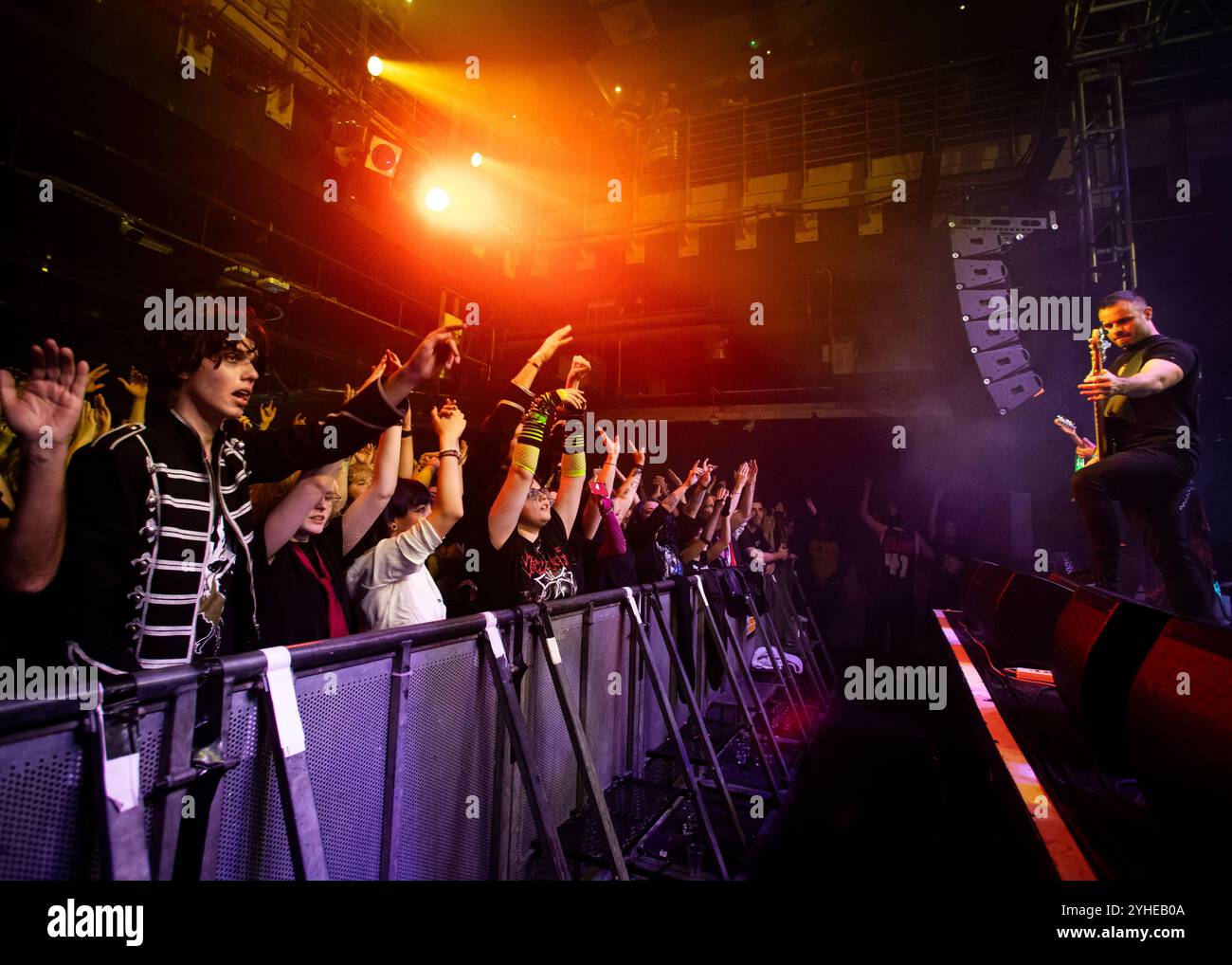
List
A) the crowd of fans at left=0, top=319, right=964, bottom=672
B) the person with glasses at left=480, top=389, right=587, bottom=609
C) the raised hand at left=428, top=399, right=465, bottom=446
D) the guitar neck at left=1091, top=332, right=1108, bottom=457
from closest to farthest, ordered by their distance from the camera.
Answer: the crowd of fans at left=0, top=319, right=964, bottom=672, the raised hand at left=428, top=399, right=465, bottom=446, the person with glasses at left=480, top=389, right=587, bottom=609, the guitar neck at left=1091, top=332, right=1108, bottom=457

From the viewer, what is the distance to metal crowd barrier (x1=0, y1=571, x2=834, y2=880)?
979mm

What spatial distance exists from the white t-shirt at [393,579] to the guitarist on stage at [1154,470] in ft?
10.5

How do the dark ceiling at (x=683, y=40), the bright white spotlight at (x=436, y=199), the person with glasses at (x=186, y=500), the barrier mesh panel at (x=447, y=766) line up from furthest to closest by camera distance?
the dark ceiling at (x=683, y=40), the bright white spotlight at (x=436, y=199), the barrier mesh panel at (x=447, y=766), the person with glasses at (x=186, y=500)

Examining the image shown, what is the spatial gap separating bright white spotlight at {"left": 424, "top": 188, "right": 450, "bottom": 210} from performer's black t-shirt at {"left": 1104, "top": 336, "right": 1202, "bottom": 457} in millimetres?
6970

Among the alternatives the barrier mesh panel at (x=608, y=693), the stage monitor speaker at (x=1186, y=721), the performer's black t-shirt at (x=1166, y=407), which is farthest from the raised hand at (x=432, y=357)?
the performer's black t-shirt at (x=1166, y=407)

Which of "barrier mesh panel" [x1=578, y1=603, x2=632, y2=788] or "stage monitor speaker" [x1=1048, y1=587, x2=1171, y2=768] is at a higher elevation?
"stage monitor speaker" [x1=1048, y1=587, x2=1171, y2=768]

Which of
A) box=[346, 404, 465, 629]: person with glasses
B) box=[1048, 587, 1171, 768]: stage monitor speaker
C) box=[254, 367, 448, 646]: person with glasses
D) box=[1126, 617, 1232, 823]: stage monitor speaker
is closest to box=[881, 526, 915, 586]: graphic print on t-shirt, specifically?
box=[1048, 587, 1171, 768]: stage monitor speaker

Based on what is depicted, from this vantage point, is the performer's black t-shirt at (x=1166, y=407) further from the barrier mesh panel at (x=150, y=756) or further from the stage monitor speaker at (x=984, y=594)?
the barrier mesh panel at (x=150, y=756)

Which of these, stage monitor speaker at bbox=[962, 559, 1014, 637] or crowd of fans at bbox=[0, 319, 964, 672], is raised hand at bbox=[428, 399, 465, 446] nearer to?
crowd of fans at bbox=[0, 319, 964, 672]

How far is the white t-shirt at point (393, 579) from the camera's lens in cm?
235

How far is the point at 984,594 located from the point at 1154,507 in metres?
1.53

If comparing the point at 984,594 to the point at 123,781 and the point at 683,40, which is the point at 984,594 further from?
the point at 683,40
